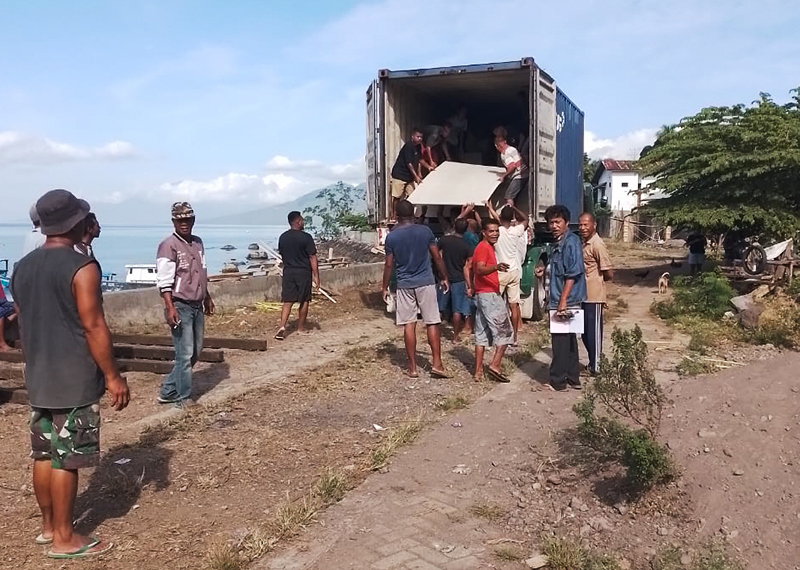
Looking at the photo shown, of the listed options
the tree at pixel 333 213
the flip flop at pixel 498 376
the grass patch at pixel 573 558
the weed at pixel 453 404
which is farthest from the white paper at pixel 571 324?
the tree at pixel 333 213

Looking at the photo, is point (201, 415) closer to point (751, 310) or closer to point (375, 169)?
point (375, 169)

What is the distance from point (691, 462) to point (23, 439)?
177 inches

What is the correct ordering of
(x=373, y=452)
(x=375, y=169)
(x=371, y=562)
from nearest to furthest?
(x=371, y=562)
(x=373, y=452)
(x=375, y=169)

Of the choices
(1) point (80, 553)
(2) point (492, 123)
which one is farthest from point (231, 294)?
(1) point (80, 553)

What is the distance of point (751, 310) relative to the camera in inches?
351

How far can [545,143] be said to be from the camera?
32.2ft

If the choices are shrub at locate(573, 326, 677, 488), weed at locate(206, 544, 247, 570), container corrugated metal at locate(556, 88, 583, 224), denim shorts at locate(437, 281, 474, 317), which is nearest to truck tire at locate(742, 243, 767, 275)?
container corrugated metal at locate(556, 88, 583, 224)

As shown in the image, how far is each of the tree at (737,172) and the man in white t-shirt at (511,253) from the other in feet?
21.2

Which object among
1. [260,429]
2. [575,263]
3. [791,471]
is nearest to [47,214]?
[260,429]

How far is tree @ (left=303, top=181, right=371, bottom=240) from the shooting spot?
117ft

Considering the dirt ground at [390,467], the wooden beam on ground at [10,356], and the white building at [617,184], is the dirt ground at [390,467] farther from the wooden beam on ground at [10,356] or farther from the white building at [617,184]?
the white building at [617,184]

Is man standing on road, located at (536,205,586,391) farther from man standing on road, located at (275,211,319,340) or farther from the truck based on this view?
man standing on road, located at (275,211,319,340)

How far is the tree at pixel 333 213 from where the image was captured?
35656 mm

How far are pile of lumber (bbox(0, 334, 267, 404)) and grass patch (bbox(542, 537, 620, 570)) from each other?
4.80 metres
